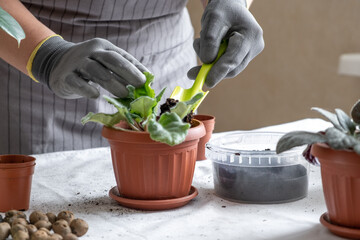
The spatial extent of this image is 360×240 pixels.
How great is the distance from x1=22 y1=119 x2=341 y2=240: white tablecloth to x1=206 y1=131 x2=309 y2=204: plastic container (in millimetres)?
17

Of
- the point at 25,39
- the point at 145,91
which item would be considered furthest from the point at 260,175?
the point at 25,39

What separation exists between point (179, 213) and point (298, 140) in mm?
282

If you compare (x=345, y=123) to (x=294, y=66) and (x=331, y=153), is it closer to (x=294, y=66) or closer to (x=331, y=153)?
(x=331, y=153)

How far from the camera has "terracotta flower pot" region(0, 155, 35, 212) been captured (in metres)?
0.98

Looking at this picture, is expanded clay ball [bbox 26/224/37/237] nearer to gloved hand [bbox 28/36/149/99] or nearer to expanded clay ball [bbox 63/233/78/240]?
expanded clay ball [bbox 63/233/78/240]

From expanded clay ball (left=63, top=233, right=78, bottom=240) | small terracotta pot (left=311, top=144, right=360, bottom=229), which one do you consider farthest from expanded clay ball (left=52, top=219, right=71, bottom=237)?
small terracotta pot (left=311, top=144, right=360, bottom=229)

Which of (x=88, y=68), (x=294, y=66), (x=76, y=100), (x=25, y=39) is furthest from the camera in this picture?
(x=294, y=66)

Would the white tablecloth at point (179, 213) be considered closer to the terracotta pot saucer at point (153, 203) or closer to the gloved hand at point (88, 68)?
the terracotta pot saucer at point (153, 203)

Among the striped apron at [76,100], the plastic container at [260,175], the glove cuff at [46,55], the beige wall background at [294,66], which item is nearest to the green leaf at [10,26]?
the glove cuff at [46,55]

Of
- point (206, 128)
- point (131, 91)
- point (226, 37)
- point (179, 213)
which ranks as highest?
point (226, 37)

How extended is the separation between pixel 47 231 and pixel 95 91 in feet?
1.36

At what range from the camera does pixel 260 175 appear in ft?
3.38

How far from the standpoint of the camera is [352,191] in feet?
2.74

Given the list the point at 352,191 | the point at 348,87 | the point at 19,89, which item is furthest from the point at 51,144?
the point at 348,87
